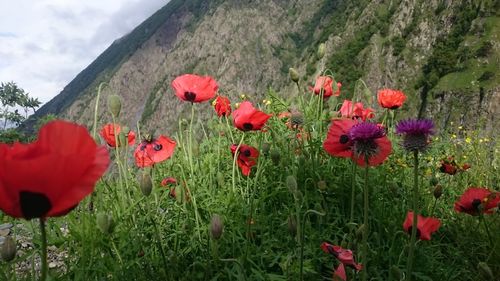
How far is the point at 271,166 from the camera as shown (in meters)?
3.40

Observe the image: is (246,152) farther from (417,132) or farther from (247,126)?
(417,132)

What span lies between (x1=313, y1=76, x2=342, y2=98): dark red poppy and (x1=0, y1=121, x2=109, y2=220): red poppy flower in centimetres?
319

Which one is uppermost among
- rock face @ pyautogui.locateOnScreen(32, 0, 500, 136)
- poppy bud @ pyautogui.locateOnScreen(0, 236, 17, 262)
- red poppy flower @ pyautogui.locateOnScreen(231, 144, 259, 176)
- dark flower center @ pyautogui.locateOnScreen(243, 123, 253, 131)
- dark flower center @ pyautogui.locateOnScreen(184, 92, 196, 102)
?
rock face @ pyautogui.locateOnScreen(32, 0, 500, 136)

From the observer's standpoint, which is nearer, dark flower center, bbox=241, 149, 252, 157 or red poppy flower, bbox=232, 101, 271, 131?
red poppy flower, bbox=232, 101, 271, 131

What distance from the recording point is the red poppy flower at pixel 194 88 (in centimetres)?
302

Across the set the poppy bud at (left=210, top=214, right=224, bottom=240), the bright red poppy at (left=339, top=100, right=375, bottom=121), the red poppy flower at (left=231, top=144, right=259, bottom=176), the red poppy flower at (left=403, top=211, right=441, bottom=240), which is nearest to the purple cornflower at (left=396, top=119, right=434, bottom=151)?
the red poppy flower at (left=403, top=211, right=441, bottom=240)

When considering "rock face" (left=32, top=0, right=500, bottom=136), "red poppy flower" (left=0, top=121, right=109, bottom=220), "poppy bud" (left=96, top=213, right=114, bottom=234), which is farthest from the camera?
"rock face" (left=32, top=0, right=500, bottom=136)

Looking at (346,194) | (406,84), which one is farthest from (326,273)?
(406,84)

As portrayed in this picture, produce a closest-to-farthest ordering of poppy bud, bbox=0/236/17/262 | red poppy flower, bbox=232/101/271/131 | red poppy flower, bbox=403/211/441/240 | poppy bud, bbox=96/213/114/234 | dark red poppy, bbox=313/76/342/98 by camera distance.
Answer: poppy bud, bbox=0/236/17/262 → poppy bud, bbox=96/213/114/234 → red poppy flower, bbox=403/211/441/240 → red poppy flower, bbox=232/101/271/131 → dark red poppy, bbox=313/76/342/98

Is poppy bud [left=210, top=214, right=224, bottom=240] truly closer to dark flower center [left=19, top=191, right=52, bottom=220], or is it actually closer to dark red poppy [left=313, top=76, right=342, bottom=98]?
dark flower center [left=19, top=191, right=52, bottom=220]

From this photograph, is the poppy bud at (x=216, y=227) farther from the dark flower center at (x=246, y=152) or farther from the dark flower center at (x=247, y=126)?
the dark flower center at (x=246, y=152)

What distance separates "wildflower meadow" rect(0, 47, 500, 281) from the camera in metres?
1.58

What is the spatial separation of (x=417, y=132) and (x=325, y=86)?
7.68ft

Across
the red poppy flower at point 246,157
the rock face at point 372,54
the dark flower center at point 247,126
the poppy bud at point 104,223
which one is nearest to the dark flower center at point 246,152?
the red poppy flower at point 246,157
